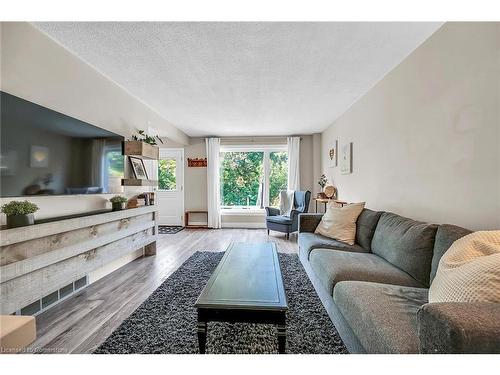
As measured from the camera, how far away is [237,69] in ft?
8.07

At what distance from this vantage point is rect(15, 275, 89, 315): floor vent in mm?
1719

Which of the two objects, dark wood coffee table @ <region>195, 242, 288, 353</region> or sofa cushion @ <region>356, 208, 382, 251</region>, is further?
sofa cushion @ <region>356, 208, 382, 251</region>

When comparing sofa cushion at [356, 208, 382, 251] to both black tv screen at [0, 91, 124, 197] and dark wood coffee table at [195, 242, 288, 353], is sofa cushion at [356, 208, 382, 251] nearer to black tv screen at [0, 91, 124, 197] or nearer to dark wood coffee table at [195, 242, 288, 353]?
dark wood coffee table at [195, 242, 288, 353]

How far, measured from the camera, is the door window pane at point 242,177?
5.93 metres

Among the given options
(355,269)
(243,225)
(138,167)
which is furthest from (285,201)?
(355,269)

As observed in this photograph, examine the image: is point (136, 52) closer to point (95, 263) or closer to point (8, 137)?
point (8, 137)

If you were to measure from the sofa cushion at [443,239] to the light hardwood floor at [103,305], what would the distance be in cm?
218

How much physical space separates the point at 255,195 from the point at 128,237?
357cm

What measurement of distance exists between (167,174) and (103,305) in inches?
172

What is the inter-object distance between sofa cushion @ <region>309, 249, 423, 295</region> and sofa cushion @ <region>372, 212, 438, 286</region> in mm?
52

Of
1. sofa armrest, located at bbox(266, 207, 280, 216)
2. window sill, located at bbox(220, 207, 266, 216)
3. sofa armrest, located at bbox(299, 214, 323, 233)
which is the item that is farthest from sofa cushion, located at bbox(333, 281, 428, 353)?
window sill, located at bbox(220, 207, 266, 216)

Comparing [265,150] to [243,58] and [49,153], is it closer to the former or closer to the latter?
[243,58]

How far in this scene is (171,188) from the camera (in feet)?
19.9

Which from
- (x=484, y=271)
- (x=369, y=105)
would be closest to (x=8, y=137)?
(x=484, y=271)
